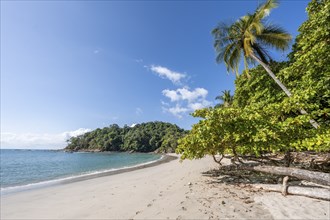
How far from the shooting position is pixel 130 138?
98312 millimetres

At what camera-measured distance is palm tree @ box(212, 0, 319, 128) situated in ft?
40.8

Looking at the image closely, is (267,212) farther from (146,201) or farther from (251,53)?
(251,53)

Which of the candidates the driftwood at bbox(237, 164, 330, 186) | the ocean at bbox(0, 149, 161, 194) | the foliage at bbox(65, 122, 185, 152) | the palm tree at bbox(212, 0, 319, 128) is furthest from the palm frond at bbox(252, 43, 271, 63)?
the foliage at bbox(65, 122, 185, 152)

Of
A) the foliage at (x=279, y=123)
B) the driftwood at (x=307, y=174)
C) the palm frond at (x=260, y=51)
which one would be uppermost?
the palm frond at (x=260, y=51)

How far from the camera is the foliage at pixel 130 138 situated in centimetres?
9400

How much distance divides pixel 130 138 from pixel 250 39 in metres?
90.3

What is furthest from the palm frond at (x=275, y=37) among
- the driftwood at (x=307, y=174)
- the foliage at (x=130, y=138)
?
the foliage at (x=130, y=138)

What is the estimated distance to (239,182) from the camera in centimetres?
840

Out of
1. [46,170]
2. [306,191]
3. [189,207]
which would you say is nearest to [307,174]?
[306,191]

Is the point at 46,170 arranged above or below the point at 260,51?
below

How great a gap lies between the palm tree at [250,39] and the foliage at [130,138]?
6299 centimetres

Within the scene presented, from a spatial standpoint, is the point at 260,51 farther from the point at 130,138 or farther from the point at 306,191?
the point at 130,138

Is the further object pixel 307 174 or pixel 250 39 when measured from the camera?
pixel 250 39

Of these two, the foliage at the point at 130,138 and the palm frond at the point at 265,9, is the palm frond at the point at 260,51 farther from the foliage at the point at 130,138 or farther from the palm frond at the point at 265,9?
the foliage at the point at 130,138
